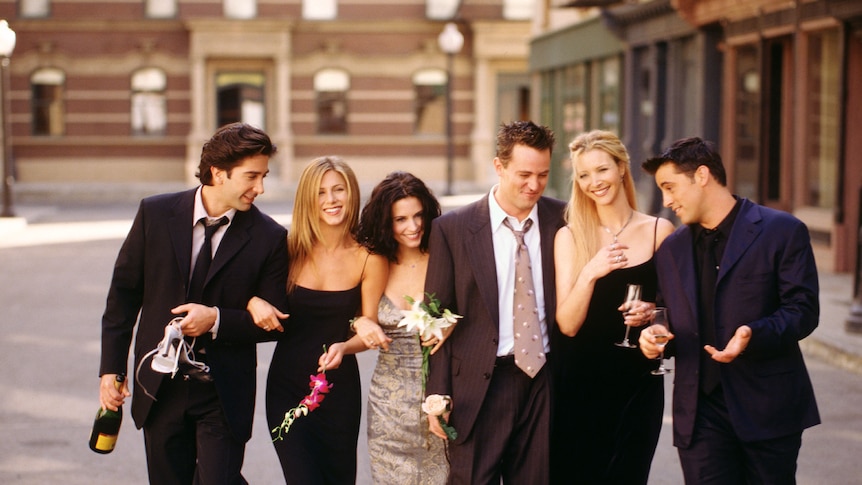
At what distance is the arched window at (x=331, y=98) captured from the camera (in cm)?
4212

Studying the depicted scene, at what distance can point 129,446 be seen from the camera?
869 cm

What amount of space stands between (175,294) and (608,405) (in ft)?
6.03

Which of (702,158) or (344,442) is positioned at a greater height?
(702,158)

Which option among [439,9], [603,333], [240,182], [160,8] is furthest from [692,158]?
[160,8]

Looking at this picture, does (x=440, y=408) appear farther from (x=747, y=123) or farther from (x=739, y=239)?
(x=747, y=123)

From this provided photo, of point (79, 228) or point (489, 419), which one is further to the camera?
point (79, 228)

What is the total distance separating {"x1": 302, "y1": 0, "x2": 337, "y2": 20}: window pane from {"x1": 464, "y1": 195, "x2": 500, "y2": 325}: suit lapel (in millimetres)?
37375

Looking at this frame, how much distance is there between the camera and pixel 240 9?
4144 cm

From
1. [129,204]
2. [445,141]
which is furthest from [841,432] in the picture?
[445,141]

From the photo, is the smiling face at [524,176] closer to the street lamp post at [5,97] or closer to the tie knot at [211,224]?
the tie knot at [211,224]

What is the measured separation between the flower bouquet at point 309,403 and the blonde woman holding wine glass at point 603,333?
959 millimetres

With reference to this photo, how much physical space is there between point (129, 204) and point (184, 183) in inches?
153

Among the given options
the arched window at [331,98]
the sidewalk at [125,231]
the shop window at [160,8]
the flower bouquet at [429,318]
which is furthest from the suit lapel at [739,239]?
the shop window at [160,8]

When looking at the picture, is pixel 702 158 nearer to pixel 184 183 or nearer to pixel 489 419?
pixel 489 419
